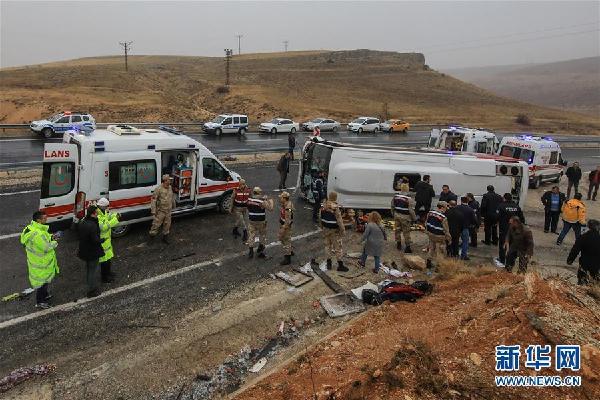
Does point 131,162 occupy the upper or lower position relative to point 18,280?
upper

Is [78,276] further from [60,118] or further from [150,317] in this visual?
[60,118]

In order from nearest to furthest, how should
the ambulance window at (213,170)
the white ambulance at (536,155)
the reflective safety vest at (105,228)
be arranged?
the reflective safety vest at (105,228)
the ambulance window at (213,170)
the white ambulance at (536,155)

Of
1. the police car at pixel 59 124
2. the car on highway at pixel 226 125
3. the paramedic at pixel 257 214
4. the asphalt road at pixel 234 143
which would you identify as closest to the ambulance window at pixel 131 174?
the paramedic at pixel 257 214

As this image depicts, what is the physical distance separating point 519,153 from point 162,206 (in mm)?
16505

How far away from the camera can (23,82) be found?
5578 cm

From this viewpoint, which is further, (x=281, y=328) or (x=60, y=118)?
(x=60, y=118)

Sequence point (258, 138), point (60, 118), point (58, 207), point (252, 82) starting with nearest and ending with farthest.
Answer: point (58, 207), point (60, 118), point (258, 138), point (252, 82)

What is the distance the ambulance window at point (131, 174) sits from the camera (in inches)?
418

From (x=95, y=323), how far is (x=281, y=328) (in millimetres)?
3092

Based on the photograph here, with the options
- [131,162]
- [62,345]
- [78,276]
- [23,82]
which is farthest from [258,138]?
[23,82]

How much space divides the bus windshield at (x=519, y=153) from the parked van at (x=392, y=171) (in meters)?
6.53

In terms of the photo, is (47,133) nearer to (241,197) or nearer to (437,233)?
(241,197)

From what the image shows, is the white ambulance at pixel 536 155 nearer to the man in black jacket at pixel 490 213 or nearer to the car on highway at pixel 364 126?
the man in black jacket at pixel 490 213

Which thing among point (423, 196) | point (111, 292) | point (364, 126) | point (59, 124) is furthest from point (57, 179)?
point (364, 126)
